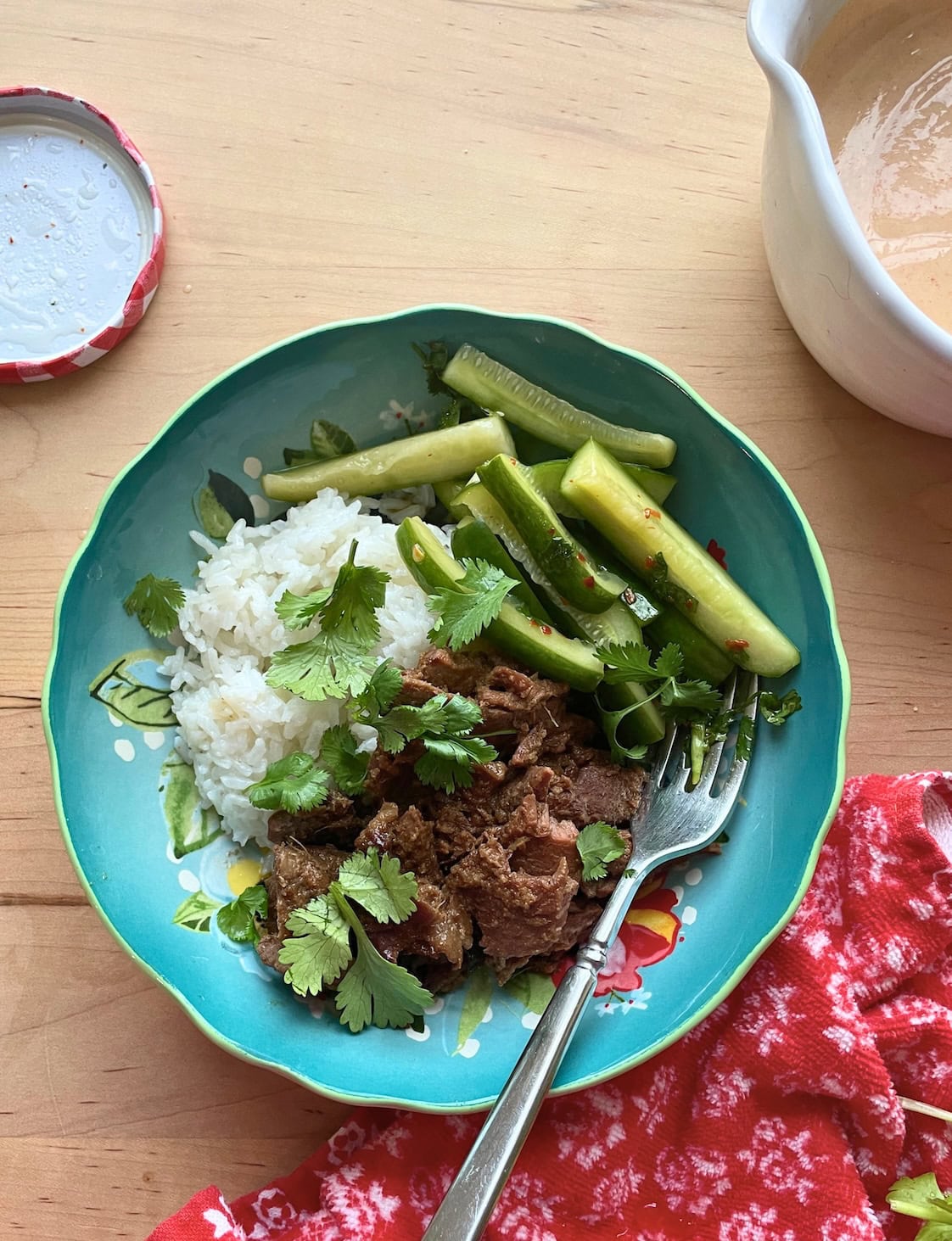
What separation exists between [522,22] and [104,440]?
1140mm

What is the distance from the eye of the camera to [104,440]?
198 centimetres

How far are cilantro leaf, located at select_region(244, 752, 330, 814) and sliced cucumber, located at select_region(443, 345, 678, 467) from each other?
0.68m

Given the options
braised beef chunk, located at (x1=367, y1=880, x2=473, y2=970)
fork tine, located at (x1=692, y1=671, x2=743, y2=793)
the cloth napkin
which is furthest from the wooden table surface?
braised beef chunk, located at (x1=367, y1=880, x2=473, y2=970)

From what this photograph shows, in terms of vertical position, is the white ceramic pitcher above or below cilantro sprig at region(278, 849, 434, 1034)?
above

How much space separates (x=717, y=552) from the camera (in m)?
1.77

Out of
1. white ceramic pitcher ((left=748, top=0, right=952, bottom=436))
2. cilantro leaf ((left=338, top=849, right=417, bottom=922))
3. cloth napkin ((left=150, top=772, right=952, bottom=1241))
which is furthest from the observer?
cloth napkin ((left=150, top=772, right=952, bottom=1241))

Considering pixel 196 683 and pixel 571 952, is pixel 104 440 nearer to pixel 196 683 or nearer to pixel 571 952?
pixel 196 683

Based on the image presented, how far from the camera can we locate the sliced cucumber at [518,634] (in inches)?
65.2

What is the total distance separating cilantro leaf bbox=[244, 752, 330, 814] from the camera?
63.6 inches

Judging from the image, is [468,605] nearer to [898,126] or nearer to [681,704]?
[681,704]

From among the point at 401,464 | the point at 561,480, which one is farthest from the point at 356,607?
the point at 561,480

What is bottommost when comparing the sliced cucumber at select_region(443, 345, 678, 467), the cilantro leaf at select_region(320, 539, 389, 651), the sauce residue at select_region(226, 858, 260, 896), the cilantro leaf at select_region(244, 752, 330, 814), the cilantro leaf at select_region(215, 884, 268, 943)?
the sauce residue at select_region(226, 858, 260, 896)

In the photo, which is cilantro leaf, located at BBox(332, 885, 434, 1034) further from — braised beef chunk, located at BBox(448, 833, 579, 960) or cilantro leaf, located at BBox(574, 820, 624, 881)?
cilantro leaf, located at BBox(574, 820, 624, 881)

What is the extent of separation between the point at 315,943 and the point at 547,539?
0.72m
